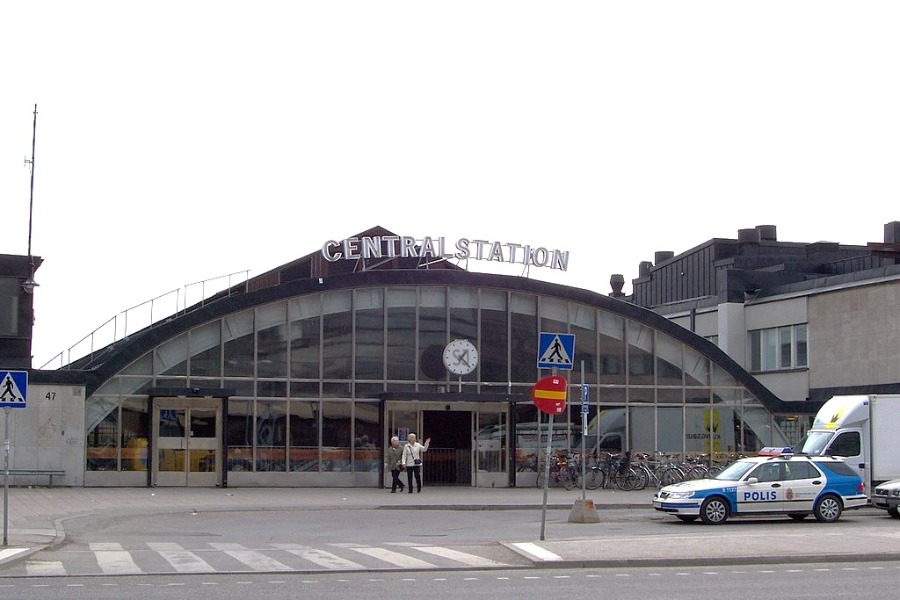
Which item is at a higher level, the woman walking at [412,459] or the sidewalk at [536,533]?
the woman walking at [412,459]

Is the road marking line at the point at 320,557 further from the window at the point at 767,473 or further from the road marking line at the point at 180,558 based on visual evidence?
the window at the point at 767,473

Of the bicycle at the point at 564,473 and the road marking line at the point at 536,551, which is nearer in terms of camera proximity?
the road marking line at the point at 536,551

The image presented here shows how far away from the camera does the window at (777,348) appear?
165 feet

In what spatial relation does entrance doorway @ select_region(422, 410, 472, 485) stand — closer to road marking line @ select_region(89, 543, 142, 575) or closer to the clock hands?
the clock hands

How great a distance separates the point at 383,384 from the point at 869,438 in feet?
46.8

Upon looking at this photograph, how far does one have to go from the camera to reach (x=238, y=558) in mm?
18531

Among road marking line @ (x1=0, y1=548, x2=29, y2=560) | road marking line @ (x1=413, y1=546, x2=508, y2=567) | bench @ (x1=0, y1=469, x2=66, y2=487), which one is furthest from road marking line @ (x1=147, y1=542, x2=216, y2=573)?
bench @ (x1=0, y1=469, x2=66, y2=487)

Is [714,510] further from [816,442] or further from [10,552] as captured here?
[10,552]

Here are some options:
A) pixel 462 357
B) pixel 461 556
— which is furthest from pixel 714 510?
pixel 462 357

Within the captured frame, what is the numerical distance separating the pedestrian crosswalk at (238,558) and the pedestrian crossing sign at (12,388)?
2.55m

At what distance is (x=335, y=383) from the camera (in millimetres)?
37562

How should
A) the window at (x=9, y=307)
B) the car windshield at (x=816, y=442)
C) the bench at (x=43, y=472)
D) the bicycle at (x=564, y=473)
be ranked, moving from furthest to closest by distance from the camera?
the window at (x=9, y=307), the bicycle at (x=564, y=473), the bench at (x=43, y=472), the car windshield at (x=816, y=442)

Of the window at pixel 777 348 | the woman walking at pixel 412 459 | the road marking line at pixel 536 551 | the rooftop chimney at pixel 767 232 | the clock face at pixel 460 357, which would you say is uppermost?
the rooftop chimney at pixel 767 232

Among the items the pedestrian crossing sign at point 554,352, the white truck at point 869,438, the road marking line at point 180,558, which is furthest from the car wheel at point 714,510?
the road marking line at point 180,558
